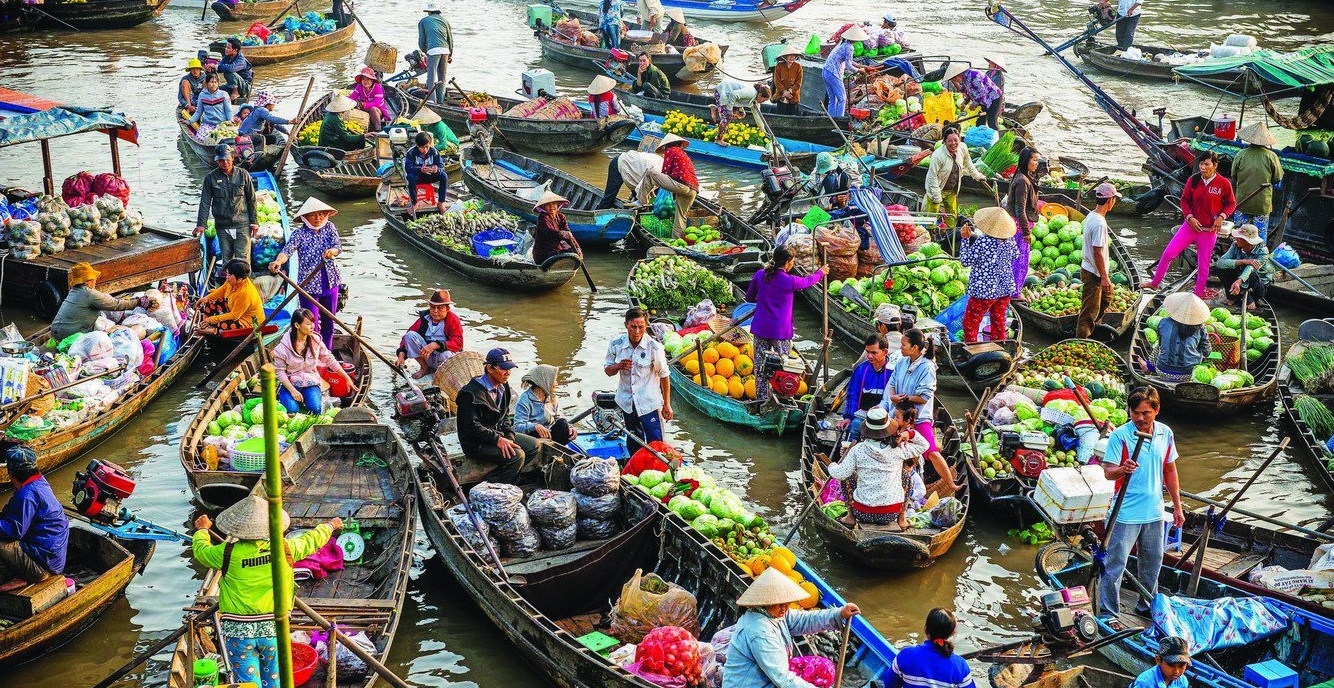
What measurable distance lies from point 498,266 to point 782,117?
23.5ft

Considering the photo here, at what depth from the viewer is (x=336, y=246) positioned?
12531 mm

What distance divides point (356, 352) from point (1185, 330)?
7894 millimetres

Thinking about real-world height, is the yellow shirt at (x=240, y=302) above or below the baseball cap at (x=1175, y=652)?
below

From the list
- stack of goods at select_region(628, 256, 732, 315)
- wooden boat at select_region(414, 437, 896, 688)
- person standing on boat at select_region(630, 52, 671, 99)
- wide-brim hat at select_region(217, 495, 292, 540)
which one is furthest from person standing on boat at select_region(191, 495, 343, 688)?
person standing on boat at select_region(630, 52, 671, 99)

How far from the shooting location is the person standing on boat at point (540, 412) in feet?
31.9

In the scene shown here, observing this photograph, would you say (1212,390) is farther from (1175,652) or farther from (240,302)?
(240,302)

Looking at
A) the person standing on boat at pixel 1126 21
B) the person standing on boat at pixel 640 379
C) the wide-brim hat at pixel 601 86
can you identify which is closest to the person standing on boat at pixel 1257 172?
the person standing on boat at pixel 640 379

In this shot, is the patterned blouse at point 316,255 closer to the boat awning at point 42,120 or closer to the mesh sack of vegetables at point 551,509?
the boat awning at point 42,120

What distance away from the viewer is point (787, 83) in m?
20.2

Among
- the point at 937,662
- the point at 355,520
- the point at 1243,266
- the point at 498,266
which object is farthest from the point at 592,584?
the point at 1243,266

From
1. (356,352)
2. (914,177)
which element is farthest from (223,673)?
(914,177)

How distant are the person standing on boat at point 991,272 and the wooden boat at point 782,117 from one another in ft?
23.6

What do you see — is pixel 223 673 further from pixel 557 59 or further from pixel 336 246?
pixel 557 59

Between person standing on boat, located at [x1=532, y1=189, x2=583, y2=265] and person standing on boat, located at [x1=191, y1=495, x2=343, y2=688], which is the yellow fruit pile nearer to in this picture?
person standing on boat, located at [x1=532, y1=189, x2=583, y2=265]
